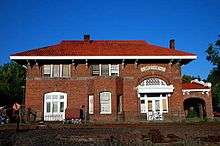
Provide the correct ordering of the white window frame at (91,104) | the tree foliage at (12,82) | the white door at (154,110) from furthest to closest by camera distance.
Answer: the tree foliage at (12,82) → the white door at (154,110) → the white window frame at (91,104)

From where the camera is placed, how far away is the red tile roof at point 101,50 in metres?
26.2

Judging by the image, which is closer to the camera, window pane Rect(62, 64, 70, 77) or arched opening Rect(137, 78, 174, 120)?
arched opening Rect(137, 78, 174, 120)

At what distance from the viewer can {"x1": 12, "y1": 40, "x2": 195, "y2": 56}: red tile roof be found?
26188 millimetres

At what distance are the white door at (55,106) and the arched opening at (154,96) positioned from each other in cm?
639

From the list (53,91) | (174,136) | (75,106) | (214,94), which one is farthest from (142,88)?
(214,94)

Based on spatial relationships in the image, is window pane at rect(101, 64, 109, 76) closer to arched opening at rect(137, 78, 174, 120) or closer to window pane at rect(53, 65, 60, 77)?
arched opening at rect(137, 78, 174, 120)

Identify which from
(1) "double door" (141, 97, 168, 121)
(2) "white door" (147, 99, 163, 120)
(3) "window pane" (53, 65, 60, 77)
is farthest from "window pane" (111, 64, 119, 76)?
(3) "window pane" (53, 65, 60, 77)

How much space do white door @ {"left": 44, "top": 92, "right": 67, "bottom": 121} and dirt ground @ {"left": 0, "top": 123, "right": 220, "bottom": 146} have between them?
7.46m

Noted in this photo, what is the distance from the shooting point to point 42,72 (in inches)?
1036

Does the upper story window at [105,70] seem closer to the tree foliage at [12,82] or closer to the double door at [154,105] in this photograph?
the double door at [154,105]

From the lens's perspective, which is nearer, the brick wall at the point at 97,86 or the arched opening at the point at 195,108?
the brick wall at the point at 97,86

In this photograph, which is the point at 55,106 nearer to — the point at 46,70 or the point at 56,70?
the point at 56,70

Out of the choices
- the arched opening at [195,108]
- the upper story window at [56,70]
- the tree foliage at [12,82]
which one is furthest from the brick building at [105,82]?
the tree foliage at [12,82]

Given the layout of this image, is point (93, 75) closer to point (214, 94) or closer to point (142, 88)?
point (142, 88)
